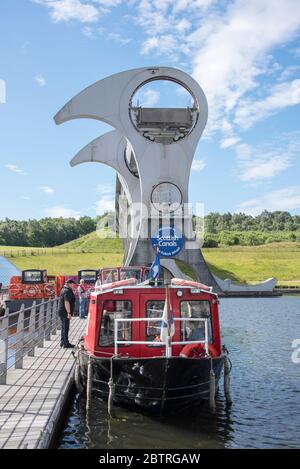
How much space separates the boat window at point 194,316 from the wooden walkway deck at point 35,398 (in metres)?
2.89

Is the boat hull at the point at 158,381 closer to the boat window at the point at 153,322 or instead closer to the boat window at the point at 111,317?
the boat window at the point at 111,317

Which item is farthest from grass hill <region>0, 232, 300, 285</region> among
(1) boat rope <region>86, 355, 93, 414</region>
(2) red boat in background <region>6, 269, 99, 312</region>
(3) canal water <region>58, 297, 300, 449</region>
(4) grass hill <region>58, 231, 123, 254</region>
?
(1) boat rope <region>86, 355, 93, 414</region>

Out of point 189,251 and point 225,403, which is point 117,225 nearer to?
point 189,251

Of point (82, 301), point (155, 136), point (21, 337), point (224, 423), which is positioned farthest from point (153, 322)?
point (155, 136)

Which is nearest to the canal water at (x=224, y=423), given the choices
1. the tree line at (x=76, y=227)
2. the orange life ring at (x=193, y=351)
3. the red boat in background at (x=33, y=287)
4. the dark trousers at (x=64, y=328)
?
the orange life ring at (x=193, y=351)

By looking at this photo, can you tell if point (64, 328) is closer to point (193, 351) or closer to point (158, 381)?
point (193, 351)

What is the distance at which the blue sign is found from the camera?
144ft

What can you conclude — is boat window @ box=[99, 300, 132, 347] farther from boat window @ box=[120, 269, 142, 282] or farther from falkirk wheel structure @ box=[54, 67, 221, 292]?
falkirk wheel structure @ box=[54, 67, 221, 292]

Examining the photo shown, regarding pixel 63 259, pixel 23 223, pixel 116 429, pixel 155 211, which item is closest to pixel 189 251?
pixel 155 211

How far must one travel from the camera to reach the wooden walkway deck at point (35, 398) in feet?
27.9

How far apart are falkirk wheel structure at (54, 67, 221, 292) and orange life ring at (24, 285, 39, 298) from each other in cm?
1298

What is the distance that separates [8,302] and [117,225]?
45258 millimetres

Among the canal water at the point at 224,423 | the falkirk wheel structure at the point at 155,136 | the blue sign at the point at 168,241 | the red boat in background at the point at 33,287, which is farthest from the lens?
the falkirk wheel structure at the point at 155,136

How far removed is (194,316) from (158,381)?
2070 millimetres
